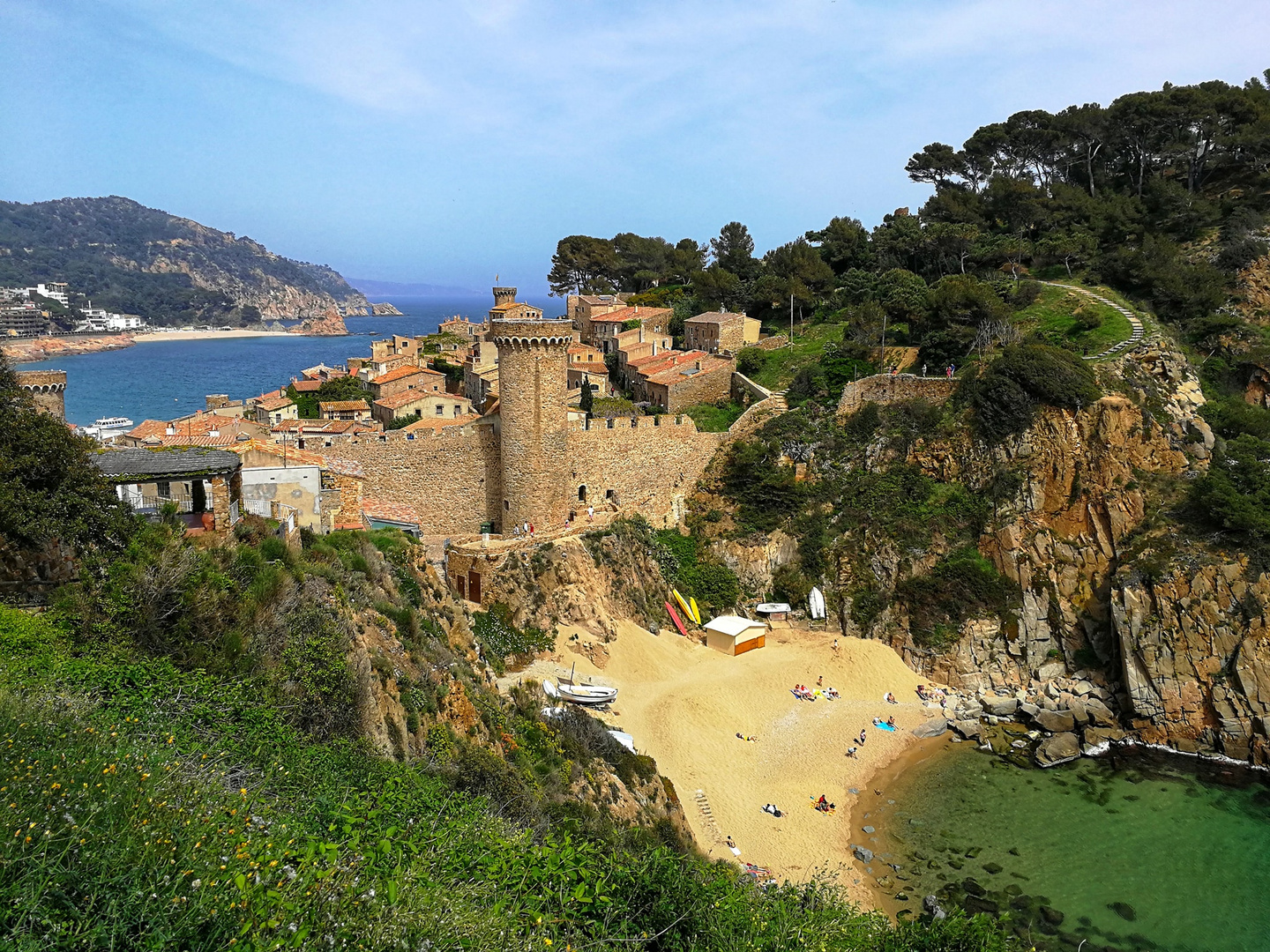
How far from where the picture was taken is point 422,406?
112 feet

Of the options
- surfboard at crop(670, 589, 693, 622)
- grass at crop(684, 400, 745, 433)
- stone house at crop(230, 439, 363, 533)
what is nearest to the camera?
stone house at crop(230, 439, 363, 533)

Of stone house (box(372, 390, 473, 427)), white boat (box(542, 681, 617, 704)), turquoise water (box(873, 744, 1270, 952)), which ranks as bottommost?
turquoise water (box(873, 744, 1270, 952))

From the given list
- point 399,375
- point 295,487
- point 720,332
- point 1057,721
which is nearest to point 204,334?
point 399,375

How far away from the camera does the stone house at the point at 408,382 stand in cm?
3784

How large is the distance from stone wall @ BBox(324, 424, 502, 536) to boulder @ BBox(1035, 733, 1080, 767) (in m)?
15.7

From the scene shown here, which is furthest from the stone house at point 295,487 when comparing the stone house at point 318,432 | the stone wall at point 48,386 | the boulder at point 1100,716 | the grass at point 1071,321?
the grass at point 1071,321

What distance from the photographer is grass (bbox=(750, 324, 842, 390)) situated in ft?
109

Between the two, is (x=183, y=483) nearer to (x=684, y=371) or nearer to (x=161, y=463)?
(x=161, y=463)

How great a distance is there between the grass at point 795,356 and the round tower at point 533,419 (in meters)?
12.7

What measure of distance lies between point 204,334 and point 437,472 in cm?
14923

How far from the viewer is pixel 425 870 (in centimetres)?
664

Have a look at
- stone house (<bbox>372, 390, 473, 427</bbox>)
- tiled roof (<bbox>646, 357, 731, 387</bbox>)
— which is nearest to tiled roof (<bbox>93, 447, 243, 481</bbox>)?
stone house (<bbox>372, 390, 473, 427</bbox>)

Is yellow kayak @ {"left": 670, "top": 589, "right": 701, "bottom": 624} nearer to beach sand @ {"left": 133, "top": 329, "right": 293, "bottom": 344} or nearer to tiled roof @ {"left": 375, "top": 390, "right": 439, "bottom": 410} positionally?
tiled roof @ {"left": 375, "top": 390, "right": 439, "bottom": 410}

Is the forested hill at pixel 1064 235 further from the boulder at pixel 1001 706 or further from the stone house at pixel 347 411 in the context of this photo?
the stone house at pixel 347 411
